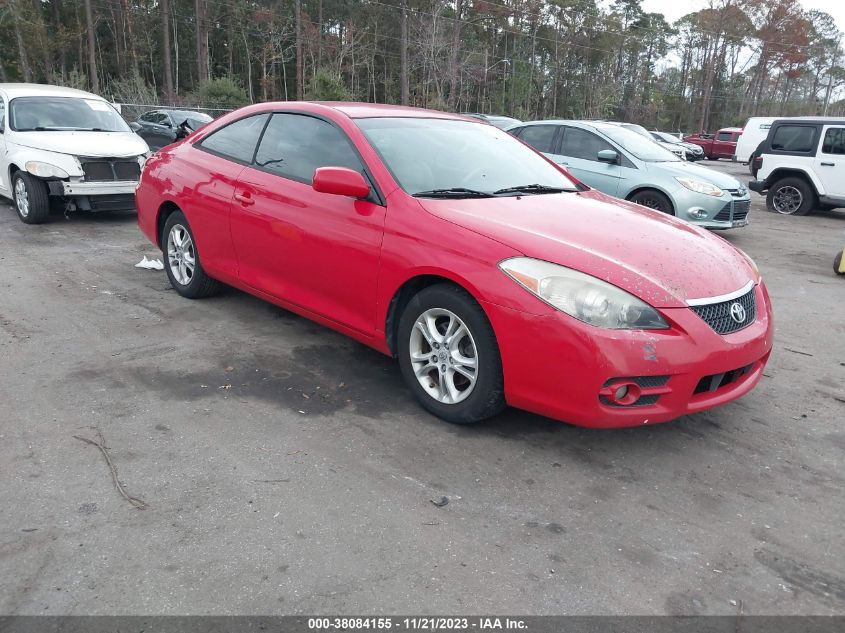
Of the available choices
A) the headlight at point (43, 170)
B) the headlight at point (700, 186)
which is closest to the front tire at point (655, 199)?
the headlight at point (700, 186)

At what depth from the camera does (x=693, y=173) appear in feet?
29.5

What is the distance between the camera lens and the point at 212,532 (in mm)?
2529

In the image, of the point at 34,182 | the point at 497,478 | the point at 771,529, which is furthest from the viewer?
the point at 34,182

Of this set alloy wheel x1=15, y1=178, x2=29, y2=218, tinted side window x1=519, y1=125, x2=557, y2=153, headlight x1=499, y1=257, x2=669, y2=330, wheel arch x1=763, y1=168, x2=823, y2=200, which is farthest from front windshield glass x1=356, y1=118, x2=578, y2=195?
wheel arch x1=763, y1=168, x2=823, y2=200

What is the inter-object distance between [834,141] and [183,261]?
1202 centimetres

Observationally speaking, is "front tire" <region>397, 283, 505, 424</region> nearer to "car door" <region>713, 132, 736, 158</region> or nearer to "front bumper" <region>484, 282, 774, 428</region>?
"front bumper" <region>484, 282, 774, 428</region>

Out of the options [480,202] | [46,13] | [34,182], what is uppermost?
[46,13]

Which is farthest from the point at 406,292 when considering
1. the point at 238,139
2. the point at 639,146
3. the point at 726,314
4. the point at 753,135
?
the point at 753,135

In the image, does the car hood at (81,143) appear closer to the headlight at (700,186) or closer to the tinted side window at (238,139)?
the tinted side window at (238,139)

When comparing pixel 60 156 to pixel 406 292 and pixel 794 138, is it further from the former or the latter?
pixel 794 138

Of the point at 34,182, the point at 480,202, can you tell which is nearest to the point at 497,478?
the point at 480,202

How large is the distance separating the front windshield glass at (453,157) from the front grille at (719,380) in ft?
5.29

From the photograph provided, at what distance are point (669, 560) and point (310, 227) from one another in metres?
2.63

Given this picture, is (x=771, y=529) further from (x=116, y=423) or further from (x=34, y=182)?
(x=34, y=182)
